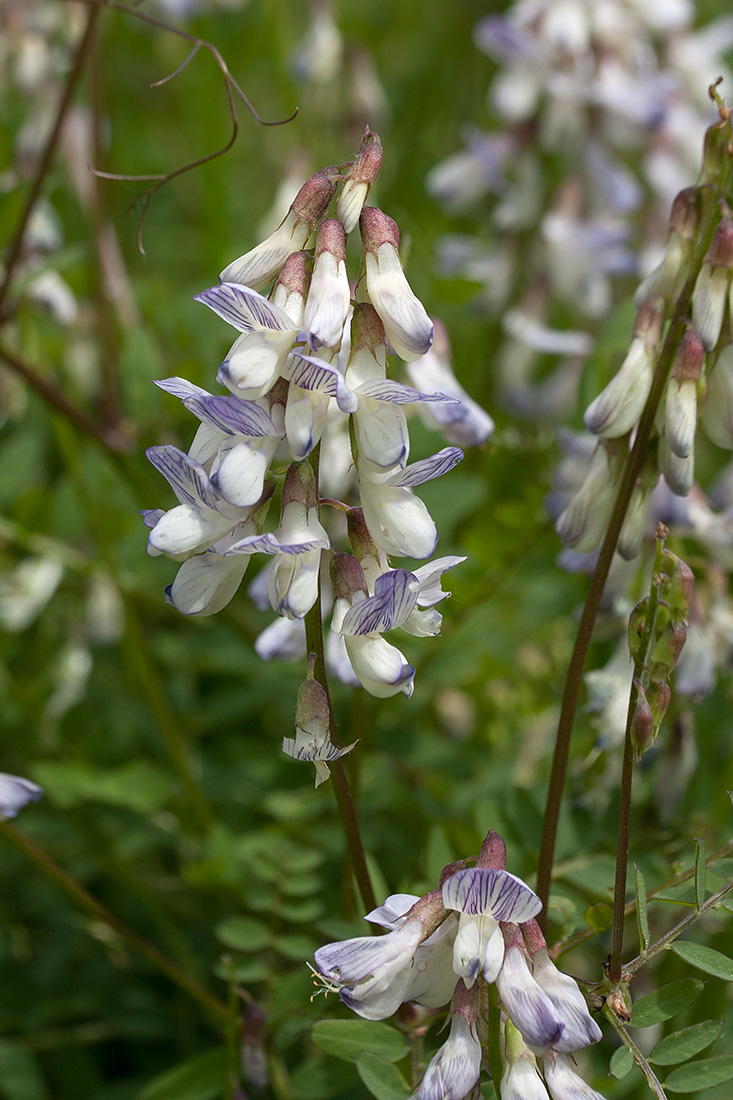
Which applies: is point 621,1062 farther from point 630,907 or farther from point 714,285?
point 714,285

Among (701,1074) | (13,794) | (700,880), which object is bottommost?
(701,1074)

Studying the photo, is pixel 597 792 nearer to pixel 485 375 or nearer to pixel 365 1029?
pixel 365 1029

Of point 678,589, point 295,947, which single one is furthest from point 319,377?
point 295,947

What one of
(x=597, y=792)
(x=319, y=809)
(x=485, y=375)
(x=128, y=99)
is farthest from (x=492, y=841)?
(x=128, y=99)

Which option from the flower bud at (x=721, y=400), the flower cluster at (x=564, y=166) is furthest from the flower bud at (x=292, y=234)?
the flower cluster at (x=564, y=166)

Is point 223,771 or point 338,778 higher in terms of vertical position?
point 338,778

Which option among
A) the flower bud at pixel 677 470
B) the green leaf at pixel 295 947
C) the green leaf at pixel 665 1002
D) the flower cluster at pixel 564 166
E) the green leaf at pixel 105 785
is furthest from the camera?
the flower cluster at pixel 564 166

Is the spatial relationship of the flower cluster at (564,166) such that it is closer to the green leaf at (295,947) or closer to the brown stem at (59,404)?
the brown stem at (59,404)
